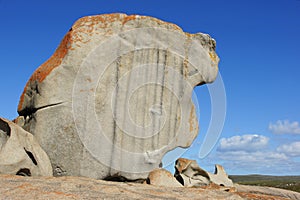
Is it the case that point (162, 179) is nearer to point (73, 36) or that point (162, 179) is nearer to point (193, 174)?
point (193, 174)

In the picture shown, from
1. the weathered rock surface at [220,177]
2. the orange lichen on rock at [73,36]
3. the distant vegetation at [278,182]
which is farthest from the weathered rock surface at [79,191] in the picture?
the distant vegetation at [278,182]

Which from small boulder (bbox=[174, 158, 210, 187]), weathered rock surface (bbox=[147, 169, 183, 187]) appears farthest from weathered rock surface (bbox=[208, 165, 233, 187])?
weathered rock surface (bbox=[147, 169, 183, 187])

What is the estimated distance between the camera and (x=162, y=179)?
36.6ft

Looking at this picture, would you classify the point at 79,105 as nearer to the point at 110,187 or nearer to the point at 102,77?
the point at 102,77

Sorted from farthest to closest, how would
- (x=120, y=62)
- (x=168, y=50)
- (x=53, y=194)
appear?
(x=168, y=50) → (x=120, y=62) → (x=53, y=194)

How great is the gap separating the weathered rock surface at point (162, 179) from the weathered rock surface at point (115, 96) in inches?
39.9

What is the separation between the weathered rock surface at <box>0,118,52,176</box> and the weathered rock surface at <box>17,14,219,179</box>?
0.60 meters

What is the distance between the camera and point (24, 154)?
992 cm

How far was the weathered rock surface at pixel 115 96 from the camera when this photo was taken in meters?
11.3

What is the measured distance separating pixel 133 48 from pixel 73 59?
215 centimetres

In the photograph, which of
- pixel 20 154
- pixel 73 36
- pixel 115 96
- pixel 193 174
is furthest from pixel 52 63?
pixel 193 174

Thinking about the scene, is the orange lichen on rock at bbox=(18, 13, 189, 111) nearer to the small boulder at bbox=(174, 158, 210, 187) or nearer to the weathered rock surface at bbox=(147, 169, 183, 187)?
the weathered rock surface at bbox=(147, 169, 183, 187)

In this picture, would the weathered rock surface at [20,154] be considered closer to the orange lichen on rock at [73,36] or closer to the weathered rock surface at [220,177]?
the orange lichen on rock at [73,36]

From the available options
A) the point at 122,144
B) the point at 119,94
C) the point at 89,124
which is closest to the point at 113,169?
the point at 122,144
